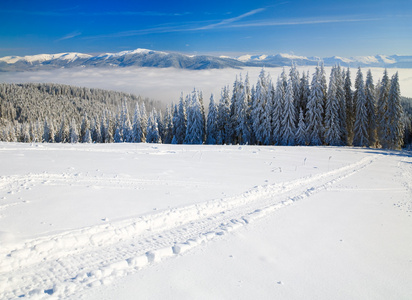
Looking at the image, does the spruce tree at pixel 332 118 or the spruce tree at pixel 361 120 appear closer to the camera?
the spruce tree at pixel 332 118

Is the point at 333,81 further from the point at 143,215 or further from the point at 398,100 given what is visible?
the point at 143,215

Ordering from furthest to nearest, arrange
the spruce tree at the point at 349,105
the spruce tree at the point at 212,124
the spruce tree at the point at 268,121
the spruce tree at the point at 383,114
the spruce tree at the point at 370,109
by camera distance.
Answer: the spruce tree at the point at 212,124
the spruce tree at the point at 349,105
the spruce tree at the point at 268,121
the spruce tree at the point at 370,109
the spruce tree at the point at 383,114

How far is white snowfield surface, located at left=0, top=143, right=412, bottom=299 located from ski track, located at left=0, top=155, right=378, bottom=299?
0.02m

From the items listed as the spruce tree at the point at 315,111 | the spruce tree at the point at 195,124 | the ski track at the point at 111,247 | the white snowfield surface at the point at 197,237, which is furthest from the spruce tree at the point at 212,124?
the ski track at the point at 111,247

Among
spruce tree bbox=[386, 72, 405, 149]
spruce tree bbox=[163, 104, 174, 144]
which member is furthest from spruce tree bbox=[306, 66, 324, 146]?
spruce tree bbox=[163, 104, 174, 144]

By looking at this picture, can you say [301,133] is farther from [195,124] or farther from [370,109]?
[195,124]

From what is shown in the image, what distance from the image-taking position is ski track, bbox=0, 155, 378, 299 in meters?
4.04

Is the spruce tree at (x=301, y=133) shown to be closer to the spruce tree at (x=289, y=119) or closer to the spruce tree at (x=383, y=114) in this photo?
the spruce tree at (x=289, y=119)

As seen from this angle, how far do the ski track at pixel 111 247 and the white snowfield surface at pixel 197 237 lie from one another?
0.9 inches

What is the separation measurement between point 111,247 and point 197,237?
1.92 m

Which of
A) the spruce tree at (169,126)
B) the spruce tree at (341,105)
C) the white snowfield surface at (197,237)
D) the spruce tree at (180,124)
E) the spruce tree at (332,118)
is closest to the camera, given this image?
the white snowfield surface at (197,237)

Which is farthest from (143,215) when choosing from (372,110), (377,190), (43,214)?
(372,110)

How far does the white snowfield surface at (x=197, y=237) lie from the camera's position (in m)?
4.15

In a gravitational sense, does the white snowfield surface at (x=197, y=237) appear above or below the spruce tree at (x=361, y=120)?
below
